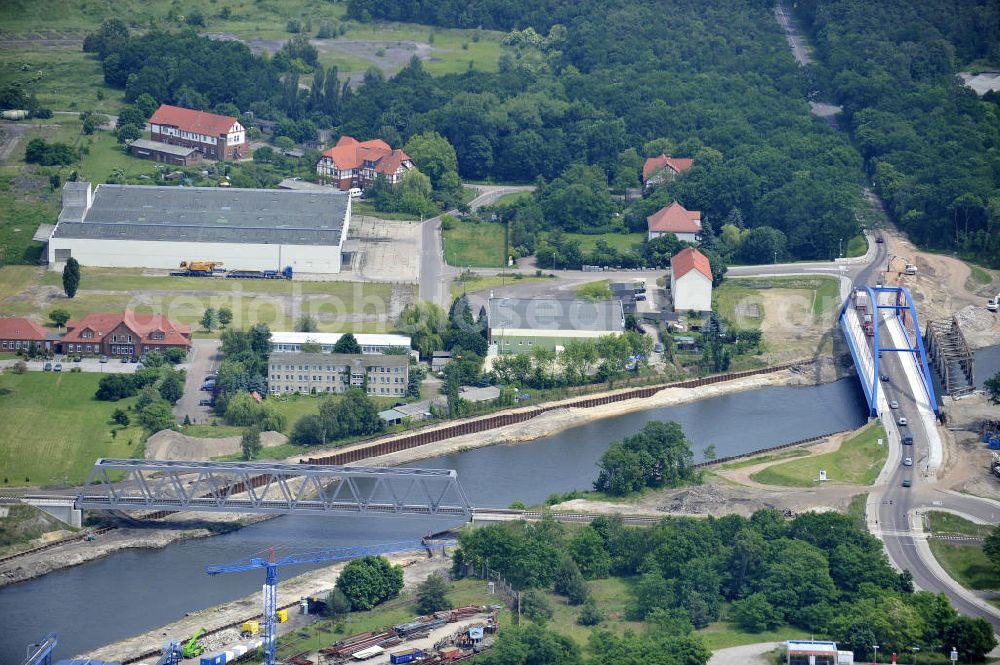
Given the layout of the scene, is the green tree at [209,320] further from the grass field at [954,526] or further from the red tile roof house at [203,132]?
the grass field at [954,526]

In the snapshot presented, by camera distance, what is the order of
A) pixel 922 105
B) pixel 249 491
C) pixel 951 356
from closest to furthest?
pixel 249 491
pixel 951 356
pixel 922 105

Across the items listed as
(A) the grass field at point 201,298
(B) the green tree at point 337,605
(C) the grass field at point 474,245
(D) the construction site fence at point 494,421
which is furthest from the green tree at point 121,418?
(C) the grass field at point 474,245

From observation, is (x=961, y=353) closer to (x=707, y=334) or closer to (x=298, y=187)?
(x=707, y=334)

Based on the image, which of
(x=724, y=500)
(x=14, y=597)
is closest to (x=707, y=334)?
(x=724, y=500)

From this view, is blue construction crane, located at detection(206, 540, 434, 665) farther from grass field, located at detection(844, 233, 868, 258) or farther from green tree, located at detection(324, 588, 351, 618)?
grass field, located at detection(844, 233, 868, 258)

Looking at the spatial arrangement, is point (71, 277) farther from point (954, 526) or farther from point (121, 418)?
point (954, 526)

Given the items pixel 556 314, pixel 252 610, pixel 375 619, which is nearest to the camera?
pixel 375 619

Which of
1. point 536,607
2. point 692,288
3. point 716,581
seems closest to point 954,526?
point 716,581
